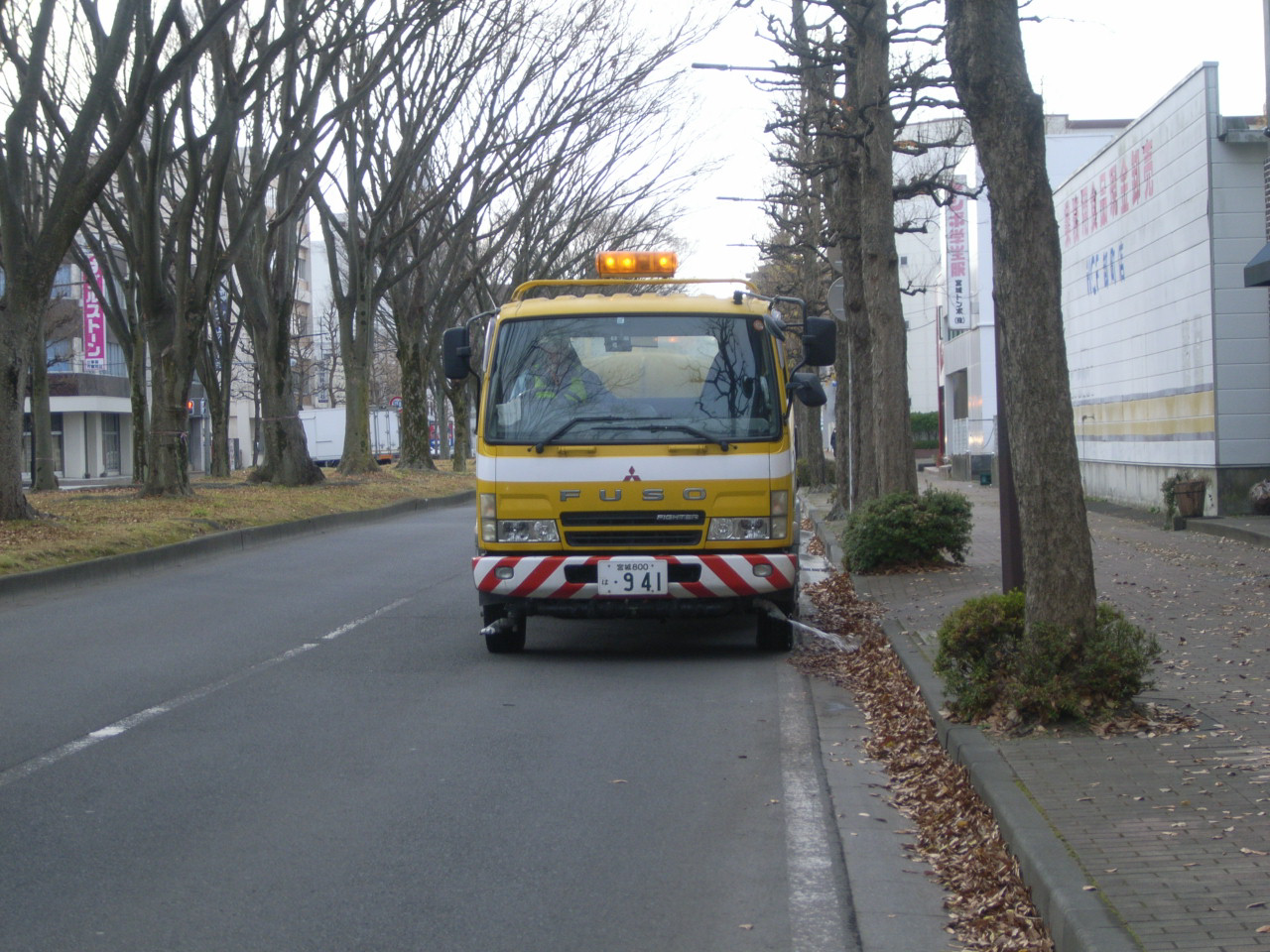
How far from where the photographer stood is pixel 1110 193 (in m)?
23.1

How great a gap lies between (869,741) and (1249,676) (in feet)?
7.20

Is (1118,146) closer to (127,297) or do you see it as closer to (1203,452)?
(1203,452)

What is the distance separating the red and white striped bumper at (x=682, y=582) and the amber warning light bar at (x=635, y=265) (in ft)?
8.81

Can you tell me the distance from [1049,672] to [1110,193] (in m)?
18.7

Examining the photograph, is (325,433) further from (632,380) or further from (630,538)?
(630,538)

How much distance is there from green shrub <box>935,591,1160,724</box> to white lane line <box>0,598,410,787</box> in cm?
431

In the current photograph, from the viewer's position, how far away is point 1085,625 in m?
6.45

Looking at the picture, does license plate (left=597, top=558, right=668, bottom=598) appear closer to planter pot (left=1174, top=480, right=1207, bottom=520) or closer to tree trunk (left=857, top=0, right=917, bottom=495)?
tree trunk (left=857, top=0, right=917, bottom=495)

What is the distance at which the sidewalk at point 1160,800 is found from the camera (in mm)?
3916

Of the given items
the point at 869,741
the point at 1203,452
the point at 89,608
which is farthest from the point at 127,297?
the point at 869,741

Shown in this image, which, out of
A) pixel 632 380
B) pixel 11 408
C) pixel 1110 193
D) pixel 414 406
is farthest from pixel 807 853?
pixel 414 406

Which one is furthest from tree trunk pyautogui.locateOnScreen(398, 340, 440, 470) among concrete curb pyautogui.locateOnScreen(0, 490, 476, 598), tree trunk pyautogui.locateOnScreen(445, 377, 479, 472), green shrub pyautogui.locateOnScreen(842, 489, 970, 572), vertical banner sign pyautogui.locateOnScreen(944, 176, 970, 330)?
green shrub pyautogui.locateOnScreen(842, 489, 970, 572)

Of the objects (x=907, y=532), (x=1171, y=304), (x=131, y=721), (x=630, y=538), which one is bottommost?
(x=131, y=721)

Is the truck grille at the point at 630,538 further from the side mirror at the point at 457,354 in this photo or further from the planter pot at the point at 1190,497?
the planter pot at the point at 1190,497
